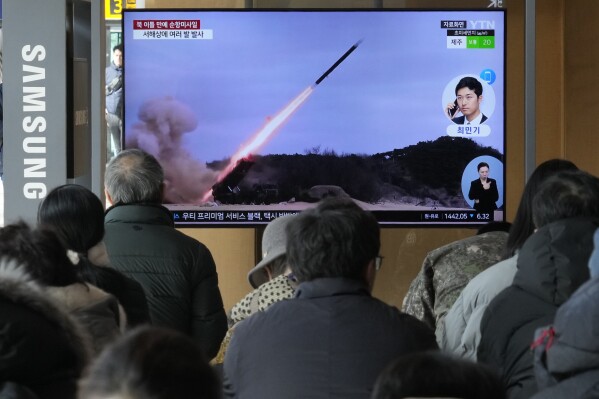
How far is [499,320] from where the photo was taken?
310cm

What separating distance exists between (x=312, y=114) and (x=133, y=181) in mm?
1669

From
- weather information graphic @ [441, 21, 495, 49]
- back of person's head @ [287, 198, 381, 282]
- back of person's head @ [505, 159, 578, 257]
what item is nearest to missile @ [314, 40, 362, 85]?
weather information graphic @ [441, 21, 495, 49]

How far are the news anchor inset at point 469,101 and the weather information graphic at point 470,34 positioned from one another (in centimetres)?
17

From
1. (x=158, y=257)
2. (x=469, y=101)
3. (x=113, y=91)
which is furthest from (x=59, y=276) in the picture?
(x=113, y=91)

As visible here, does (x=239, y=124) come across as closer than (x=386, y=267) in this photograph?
Yes

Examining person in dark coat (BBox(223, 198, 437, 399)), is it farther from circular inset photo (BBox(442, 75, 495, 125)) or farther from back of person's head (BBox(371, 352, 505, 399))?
circular inset photo (BBox(442, 75, 495, 125))

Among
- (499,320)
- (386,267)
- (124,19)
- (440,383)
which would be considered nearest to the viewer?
(440,383)

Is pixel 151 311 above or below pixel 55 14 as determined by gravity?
below

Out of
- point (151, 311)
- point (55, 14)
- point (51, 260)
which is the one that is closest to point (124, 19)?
point (55, 14)

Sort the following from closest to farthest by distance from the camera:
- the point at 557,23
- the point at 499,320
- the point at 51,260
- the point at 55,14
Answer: the point at 51,260
the point at 499,320
the point at 55,14
the point at 557,23

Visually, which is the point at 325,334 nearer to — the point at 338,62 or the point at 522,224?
the point at 522,224

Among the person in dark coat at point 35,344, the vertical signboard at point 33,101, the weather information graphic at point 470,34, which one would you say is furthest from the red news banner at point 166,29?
the person in dark coat at point 35,344

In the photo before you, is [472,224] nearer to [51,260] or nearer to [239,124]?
[239,124]

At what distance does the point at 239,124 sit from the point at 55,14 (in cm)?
109
